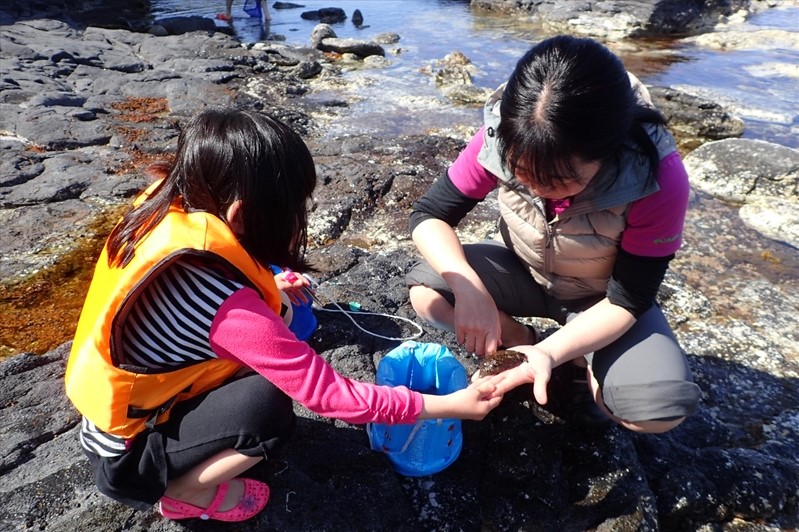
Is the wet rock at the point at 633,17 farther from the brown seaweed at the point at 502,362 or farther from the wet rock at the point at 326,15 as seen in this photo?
the brown seaweed at the point at 502,362

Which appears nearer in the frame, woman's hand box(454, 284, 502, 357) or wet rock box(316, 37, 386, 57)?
woman's hand box(454, 284, 502, 357)

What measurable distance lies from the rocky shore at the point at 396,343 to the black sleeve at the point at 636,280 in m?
0.53

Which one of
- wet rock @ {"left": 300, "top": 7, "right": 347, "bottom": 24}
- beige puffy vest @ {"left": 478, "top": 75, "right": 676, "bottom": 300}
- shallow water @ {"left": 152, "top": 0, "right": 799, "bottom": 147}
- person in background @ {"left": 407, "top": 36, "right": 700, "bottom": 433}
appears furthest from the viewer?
wet rock @ {"left": 300, "top": 7, "right": 347, "bottom": 24}

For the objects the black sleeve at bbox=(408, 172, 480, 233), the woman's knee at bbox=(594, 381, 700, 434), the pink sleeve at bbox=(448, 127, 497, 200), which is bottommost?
the woman's knee at bbox=(594, 381, 700, 434)

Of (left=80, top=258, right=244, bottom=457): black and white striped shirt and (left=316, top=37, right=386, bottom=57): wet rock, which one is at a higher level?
(left=80, top=258, right=244, bottom=457): black and white striped shirt

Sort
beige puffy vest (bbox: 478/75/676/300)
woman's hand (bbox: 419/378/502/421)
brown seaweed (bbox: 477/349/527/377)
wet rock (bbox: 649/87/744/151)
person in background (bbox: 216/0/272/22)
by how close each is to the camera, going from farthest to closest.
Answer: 1. person in background (bbox: 216/0/272/22)
2. wet rock (bbox: 649/87/744/151)
3. brown seaweed (bbox: 477/349/527/377)
4. beige puffy vest (bbox: 478/75/676/300)
5. woman's hand (bbox: 419/378/502/421)

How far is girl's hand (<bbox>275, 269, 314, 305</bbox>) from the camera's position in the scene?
2363 mm

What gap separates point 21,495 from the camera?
1802 mm

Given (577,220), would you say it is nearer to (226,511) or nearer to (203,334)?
(203,334)

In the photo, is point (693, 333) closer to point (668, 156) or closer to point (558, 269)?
point (558, 269)

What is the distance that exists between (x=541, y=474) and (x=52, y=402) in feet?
6.40

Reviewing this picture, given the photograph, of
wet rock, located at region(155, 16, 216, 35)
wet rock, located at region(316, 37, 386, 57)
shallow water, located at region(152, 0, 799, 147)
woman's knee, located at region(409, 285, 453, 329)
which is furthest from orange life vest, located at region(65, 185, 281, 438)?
wet rock, located at region(155, 16, 216, 35)

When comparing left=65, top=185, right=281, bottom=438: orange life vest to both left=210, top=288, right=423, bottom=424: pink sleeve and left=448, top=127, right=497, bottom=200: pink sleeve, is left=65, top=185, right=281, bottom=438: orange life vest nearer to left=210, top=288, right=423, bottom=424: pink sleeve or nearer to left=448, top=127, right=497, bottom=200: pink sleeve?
left=210, top=288, right=423, bottom=424: pink sleeve

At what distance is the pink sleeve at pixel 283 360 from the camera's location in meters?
1.47
